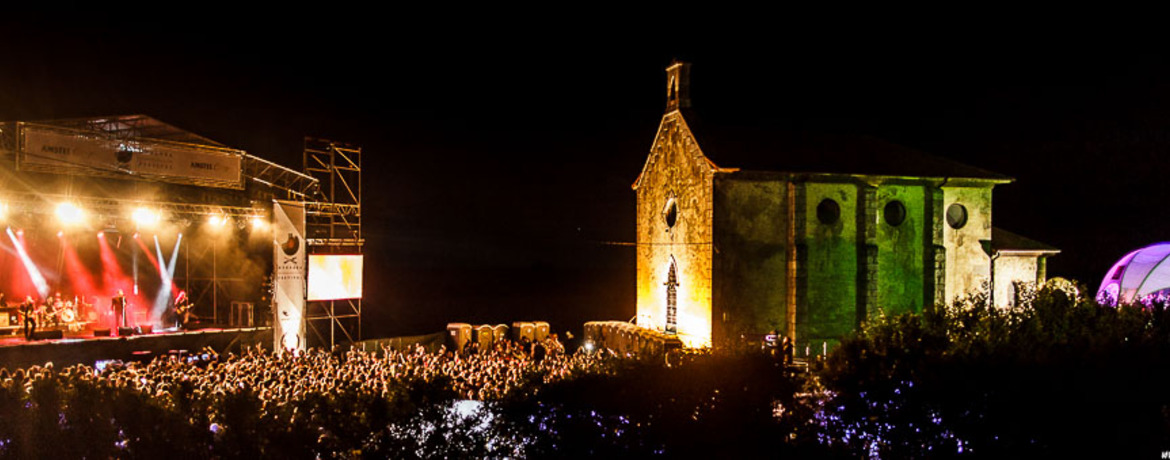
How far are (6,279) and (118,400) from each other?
54.1ft

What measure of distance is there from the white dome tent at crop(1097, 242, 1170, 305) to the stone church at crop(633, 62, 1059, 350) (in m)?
2.87

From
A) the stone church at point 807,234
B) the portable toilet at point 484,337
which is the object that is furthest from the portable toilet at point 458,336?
the stone church at point 807,234

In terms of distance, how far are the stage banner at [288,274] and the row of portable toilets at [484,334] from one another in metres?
4.89

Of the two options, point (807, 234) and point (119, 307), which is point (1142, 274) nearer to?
point (807, 234)

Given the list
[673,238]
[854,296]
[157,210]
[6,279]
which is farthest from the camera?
[673,238]

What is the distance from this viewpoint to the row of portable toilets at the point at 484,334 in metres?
25.2

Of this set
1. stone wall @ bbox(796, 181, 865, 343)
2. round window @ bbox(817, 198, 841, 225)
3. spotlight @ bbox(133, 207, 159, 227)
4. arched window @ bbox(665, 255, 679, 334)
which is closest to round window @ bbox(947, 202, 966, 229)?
stone wall @ bbox(796, 181, 865, 343)

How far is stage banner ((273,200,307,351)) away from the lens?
22641mm

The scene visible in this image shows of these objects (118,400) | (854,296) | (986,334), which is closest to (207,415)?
(118,400)

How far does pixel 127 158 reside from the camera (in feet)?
61.5

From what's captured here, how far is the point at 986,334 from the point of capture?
12.2m

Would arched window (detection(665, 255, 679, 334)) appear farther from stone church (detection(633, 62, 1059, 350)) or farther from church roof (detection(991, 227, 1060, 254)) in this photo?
church roof (detection(991, 227, 1060, 254))

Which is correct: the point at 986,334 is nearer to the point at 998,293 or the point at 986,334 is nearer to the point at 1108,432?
A: the point at 1108,432

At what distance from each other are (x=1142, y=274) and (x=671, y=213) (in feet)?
55.7
